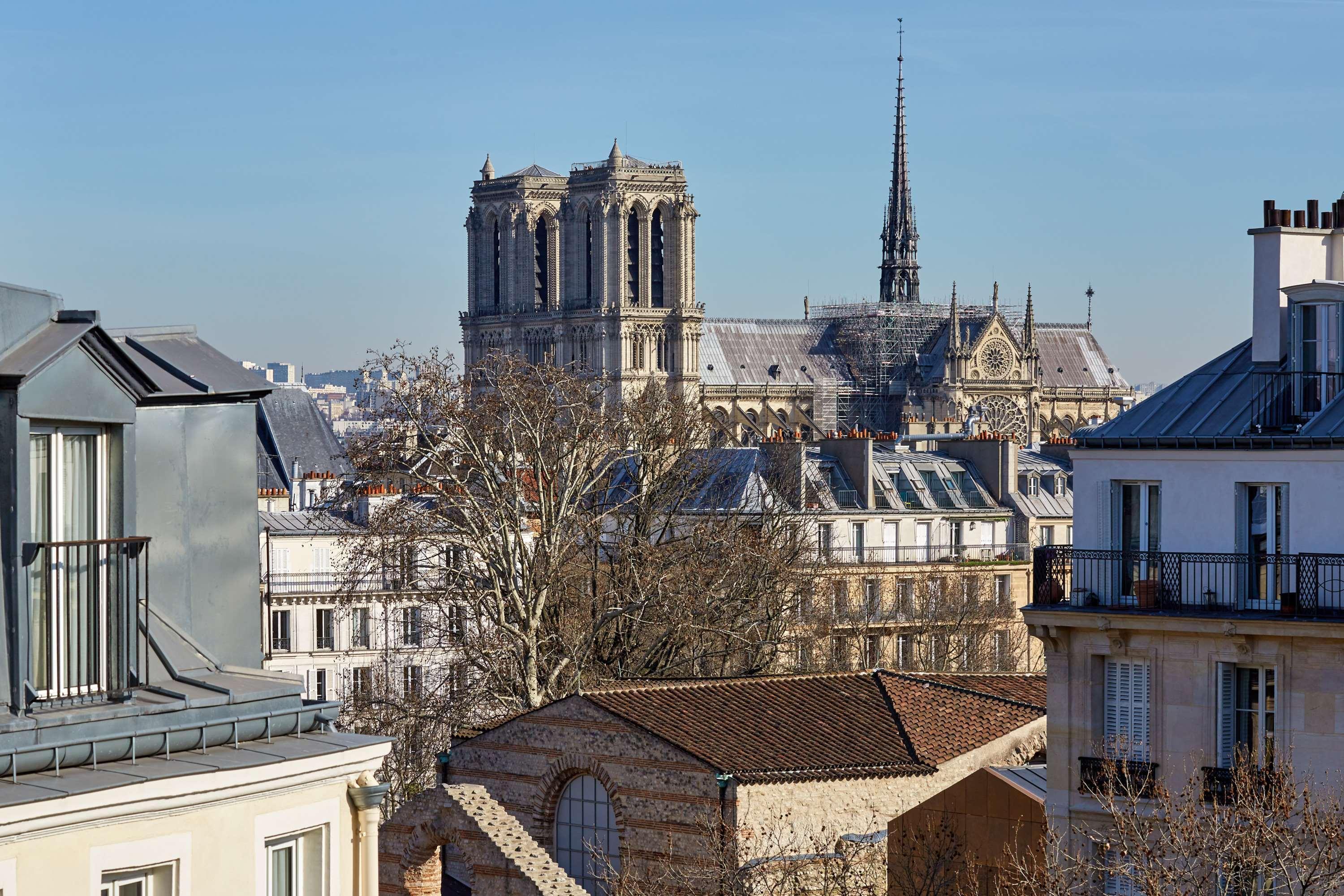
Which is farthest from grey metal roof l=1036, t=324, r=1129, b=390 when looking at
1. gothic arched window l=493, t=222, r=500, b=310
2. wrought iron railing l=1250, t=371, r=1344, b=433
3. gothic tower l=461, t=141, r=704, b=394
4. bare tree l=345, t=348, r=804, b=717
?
wrought iron railing l=1250, t=371, r=1344, b=433

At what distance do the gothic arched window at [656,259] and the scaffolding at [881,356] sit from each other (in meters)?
16.6

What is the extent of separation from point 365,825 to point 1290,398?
43.1 feet

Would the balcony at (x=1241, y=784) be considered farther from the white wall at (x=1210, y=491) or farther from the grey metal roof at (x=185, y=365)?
the grey metal roof at (x=185, y=365)

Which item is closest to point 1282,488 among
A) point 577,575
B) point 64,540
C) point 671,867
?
point 671,867

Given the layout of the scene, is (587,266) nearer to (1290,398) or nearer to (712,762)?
(712,762)

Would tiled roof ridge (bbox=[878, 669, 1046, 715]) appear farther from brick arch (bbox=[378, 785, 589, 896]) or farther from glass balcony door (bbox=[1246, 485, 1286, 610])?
glass balcony door (bbox=[1246, 485, 1286, 610])

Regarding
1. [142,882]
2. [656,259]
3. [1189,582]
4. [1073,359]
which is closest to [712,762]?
[1189,582]

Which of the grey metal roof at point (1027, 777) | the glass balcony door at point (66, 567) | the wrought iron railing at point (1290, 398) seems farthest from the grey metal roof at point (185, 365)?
the grey metal roof at point (1027, 777)

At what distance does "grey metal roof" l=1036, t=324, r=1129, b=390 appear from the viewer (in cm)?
18288

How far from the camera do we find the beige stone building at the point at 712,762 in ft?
81.1

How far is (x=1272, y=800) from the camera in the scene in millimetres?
16609

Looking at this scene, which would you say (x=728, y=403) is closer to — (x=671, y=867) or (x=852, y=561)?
(x=852, y=561)

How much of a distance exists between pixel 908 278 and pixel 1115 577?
17253cm

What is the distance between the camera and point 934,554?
215 feet
